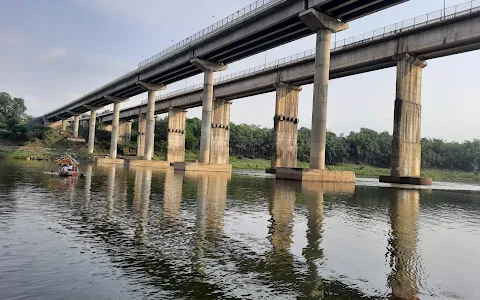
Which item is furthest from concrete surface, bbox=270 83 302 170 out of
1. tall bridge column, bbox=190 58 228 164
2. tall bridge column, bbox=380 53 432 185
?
tall bridge column, bbox=380 53 432 185

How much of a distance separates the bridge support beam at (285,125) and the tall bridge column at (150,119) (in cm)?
2747

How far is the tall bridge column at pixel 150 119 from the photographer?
260ft

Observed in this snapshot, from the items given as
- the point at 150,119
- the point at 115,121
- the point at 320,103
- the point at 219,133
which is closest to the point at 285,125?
the point at 219,133

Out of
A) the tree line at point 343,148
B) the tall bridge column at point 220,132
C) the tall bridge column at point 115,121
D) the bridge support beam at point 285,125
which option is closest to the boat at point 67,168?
the bridge support beam at point 285,125

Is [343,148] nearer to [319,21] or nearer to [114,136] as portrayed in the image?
[114,136]

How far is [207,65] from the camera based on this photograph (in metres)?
63.6

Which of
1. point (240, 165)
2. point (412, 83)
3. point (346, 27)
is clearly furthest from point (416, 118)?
point (240, 165)

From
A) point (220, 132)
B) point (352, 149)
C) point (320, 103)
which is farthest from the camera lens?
point (352, 149)

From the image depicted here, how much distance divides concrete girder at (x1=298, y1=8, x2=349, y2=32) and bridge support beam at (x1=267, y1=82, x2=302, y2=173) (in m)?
23.9

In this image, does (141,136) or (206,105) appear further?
(141,136)

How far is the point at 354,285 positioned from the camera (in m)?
6.88

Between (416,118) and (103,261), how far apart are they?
4818 centimetres

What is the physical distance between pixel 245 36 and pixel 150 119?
35439 mm

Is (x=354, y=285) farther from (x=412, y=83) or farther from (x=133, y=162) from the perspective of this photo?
(x=133, y=162)
